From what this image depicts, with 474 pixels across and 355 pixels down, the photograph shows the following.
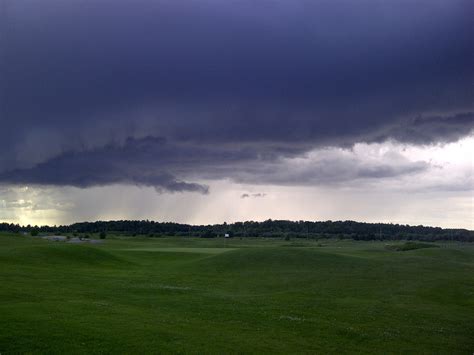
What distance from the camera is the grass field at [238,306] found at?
27.0 metres

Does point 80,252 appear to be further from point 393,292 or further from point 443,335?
point 443,335

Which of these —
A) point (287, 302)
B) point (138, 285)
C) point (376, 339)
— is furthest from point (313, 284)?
point (376, 339)

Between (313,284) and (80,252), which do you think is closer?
(313,284)

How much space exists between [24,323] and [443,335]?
2649 cm

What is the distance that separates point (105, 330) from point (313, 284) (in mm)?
31185

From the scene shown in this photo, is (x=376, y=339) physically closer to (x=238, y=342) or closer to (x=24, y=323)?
(x=238, y=342)

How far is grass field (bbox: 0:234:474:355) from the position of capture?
2697 cm

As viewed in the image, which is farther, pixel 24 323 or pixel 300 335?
pixel 300 335

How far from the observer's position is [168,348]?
83.3 ft

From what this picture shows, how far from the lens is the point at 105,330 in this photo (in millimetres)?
27359

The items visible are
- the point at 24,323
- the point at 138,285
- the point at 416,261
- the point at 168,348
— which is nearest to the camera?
the point at 168,348

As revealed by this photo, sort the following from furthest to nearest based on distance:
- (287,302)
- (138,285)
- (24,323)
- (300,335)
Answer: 1. (138,285)
2. (287,302)
3. (300,335)
4. (24,323)

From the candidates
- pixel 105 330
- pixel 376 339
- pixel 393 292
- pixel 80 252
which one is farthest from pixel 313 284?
pixel 80 252

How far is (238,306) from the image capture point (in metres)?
39.3
